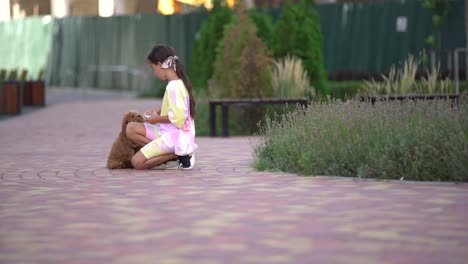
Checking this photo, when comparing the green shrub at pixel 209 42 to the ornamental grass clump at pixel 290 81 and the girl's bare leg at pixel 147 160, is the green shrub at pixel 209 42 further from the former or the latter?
the girl's bare leg at pixel 147 160

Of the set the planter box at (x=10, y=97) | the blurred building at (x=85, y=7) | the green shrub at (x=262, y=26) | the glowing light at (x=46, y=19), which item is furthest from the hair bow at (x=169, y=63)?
the blurred building at (x=85, y=7)

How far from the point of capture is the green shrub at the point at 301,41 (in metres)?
20.5

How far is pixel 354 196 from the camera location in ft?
28.8

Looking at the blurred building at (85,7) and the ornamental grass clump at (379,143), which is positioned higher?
the blurred building at (85,7)

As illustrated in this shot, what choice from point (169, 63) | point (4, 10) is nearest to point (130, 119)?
point (169, 63)

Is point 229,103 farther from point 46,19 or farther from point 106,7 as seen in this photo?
point 106,7

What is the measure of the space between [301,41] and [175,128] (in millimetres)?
9806

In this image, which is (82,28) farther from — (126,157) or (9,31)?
(126,157)

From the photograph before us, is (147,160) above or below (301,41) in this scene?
below

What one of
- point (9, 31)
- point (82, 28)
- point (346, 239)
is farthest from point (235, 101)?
point (9, 31)

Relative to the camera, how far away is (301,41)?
68.0 feet

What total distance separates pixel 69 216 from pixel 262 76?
11.2 m

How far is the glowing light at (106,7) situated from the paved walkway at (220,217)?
34.9 m

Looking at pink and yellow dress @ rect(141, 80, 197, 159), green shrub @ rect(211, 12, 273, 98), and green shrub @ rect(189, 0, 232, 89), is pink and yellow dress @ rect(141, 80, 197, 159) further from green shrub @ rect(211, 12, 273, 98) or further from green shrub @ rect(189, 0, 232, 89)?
green shrub @ rect(189, 0, 232, 89)
